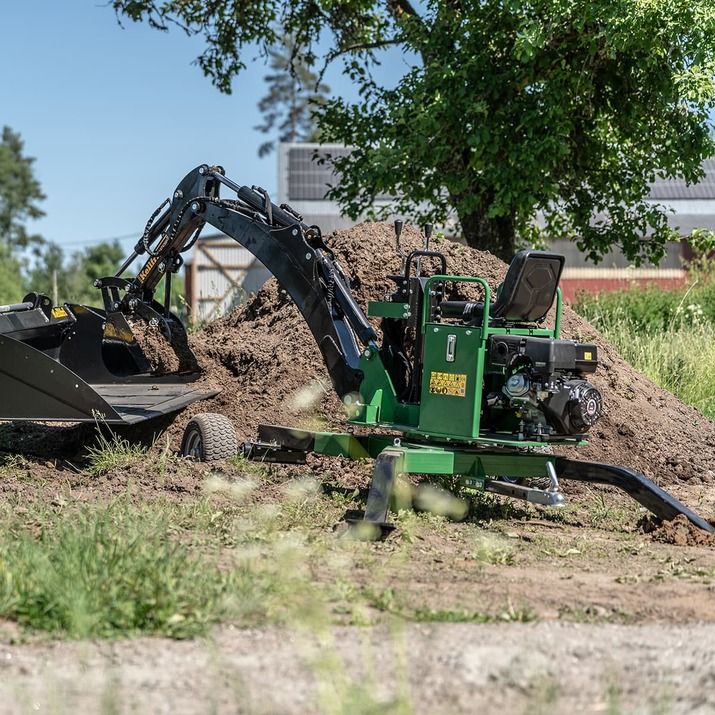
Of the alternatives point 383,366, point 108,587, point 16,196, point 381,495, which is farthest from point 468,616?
point 16,196

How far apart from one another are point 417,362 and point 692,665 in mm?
3955

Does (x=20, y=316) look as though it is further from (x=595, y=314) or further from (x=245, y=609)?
(x=595, y=314)

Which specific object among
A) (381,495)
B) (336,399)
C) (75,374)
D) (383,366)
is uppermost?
(383,366)

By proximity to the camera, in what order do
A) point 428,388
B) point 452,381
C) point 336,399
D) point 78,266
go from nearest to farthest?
point 452,381 → point 428,388 → point 336,399 → point 78,266

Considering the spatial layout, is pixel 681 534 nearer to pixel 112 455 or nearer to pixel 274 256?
pixel 274 256

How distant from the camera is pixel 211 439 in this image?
9.43m

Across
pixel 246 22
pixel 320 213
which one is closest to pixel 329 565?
pixel 246 22

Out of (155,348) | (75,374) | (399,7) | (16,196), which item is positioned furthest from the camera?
(16,196)

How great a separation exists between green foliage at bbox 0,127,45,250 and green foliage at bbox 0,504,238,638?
290 feet

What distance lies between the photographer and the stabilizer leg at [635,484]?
772 centimetres

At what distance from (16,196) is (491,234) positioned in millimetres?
83419

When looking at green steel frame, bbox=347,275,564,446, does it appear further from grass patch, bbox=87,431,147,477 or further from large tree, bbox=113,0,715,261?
large tree, bbox=113,0,715,261

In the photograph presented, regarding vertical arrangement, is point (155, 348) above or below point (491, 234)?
below

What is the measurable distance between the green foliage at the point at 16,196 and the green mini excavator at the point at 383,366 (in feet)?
274
